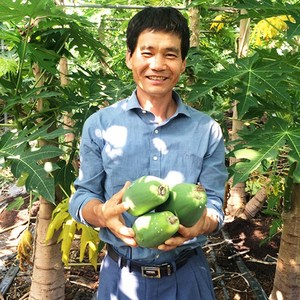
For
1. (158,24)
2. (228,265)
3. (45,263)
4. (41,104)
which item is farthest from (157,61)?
(228,265)

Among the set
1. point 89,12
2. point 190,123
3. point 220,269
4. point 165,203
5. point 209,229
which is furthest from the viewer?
point 89,12

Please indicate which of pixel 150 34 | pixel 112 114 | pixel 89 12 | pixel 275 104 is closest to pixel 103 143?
pixel 112 114

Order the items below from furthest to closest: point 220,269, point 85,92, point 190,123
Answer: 1. point 220,269
2. point 85,92
3. point 190,123

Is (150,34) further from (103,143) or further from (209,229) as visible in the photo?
(209,229)

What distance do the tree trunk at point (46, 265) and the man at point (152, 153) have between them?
2.99ft

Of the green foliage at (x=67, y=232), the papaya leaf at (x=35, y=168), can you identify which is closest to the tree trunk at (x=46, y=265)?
the green foliage at (x=67, y=232)

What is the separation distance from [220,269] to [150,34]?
6.96 ft

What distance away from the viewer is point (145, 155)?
1308 mm

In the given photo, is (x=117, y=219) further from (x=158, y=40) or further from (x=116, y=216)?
(x=158, y=40)

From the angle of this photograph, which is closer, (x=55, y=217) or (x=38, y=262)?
(x=55, y=217)

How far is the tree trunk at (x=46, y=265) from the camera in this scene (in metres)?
2.22

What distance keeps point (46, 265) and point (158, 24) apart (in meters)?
1.52

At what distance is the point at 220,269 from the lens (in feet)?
9.76

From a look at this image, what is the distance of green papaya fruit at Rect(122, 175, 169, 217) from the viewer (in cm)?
104
